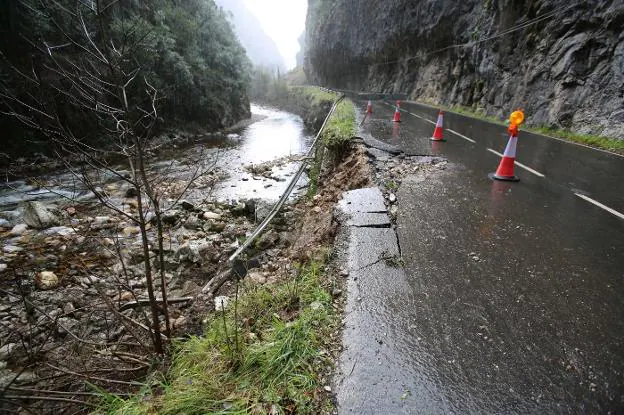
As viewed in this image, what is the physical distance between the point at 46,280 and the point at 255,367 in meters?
4.47

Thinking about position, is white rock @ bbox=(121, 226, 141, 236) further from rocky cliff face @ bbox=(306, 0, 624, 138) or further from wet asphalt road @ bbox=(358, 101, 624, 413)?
rocky cliff face @ bbox=(306, 0, 624, 138)

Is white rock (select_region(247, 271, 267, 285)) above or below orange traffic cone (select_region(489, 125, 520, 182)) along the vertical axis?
below

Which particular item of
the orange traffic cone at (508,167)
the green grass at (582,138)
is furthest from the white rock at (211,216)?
the green grass at (582,138)

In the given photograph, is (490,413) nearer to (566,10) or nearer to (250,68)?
(566,10)

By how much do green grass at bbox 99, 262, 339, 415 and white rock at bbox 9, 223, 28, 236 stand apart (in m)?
5.83

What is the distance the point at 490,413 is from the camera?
1.74 metres

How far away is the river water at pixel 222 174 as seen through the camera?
8109mm

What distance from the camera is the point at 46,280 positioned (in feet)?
15.8

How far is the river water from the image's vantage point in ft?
26.6

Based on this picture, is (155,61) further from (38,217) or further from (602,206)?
(602,206)

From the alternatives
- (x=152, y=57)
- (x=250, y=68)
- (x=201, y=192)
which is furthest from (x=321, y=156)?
(x=250, y=68)

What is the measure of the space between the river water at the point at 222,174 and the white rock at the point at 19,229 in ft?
1.27

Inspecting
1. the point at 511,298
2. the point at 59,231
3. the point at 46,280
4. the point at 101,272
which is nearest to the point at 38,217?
the point at 59,231

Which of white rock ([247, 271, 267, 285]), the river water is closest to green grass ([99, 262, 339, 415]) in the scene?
white rock ([247, 271, 267, 285])
